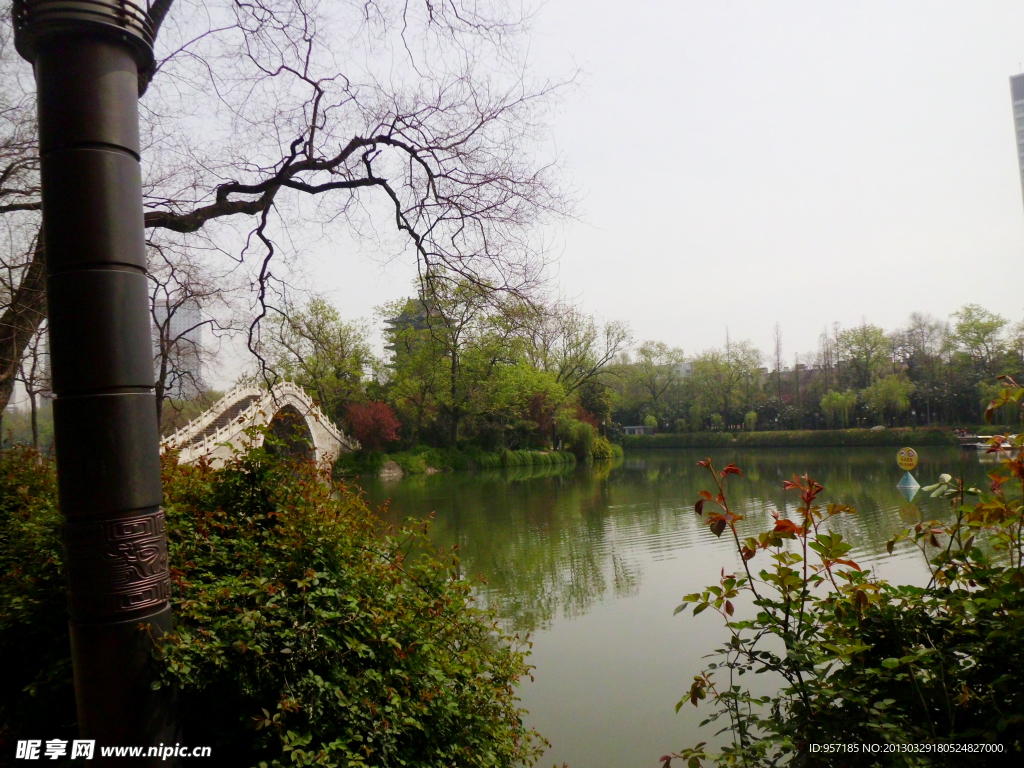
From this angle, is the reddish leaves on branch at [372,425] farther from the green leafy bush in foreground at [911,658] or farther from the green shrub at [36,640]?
the green leafy bush in foreground at [911,658]

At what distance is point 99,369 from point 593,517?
12290 mm

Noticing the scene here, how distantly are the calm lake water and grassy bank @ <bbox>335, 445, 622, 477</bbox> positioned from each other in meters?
6.75

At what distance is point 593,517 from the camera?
13.3 meters

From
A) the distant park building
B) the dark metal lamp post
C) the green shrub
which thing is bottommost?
the green shrub

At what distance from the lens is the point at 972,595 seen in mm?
1619

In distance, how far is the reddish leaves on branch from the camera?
28047 millimetres

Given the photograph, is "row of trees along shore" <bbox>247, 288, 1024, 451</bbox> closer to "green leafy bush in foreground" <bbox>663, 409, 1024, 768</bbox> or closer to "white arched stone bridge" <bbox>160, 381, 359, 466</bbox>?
"white arched stone bridge" <bbox>160, 381, 359, 466</bbox>

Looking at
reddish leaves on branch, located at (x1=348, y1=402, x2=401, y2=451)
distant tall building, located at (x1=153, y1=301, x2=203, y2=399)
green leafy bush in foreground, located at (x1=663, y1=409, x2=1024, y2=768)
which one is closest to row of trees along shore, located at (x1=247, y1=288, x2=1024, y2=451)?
reddish leaves on branch, located at (x1=348, y1=402, x2=401, y2=451)

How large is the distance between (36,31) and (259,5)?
3.02 m

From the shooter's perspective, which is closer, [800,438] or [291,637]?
[291,637]

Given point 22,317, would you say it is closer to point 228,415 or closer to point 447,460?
point 228,415

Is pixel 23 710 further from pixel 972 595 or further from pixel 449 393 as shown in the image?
pixel 449 393

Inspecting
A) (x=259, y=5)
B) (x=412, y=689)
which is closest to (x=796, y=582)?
(x=412, y=689)

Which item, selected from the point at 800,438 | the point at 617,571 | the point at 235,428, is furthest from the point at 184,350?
the point at 800,438
